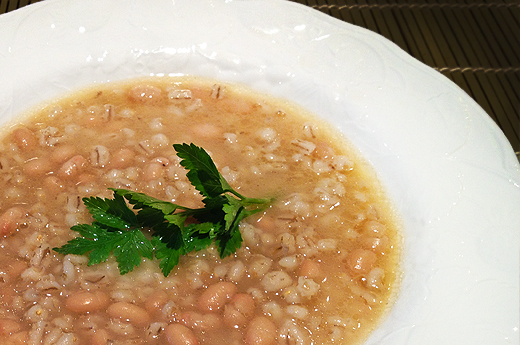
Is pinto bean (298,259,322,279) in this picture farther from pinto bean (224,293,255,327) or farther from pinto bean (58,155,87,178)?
pinto bean (58,155,87,178)

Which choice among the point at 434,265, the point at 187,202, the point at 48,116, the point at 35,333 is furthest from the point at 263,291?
the point at 48,116

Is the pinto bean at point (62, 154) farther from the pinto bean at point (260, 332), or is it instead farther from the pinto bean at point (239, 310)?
the pinto bean at point (260, 332)

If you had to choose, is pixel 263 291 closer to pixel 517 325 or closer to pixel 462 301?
pixel 462 301

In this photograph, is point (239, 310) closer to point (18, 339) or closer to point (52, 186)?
point (18, 339)

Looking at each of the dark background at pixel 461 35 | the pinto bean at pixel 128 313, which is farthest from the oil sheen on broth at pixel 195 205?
the dark background at pixel 461 35

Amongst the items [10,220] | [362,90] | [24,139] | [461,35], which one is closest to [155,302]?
[10,220]

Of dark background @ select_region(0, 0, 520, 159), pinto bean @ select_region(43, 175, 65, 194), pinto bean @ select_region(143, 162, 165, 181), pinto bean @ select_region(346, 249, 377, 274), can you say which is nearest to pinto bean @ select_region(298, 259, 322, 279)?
pinto bean @ select_region(346, 249, 377, 274)
